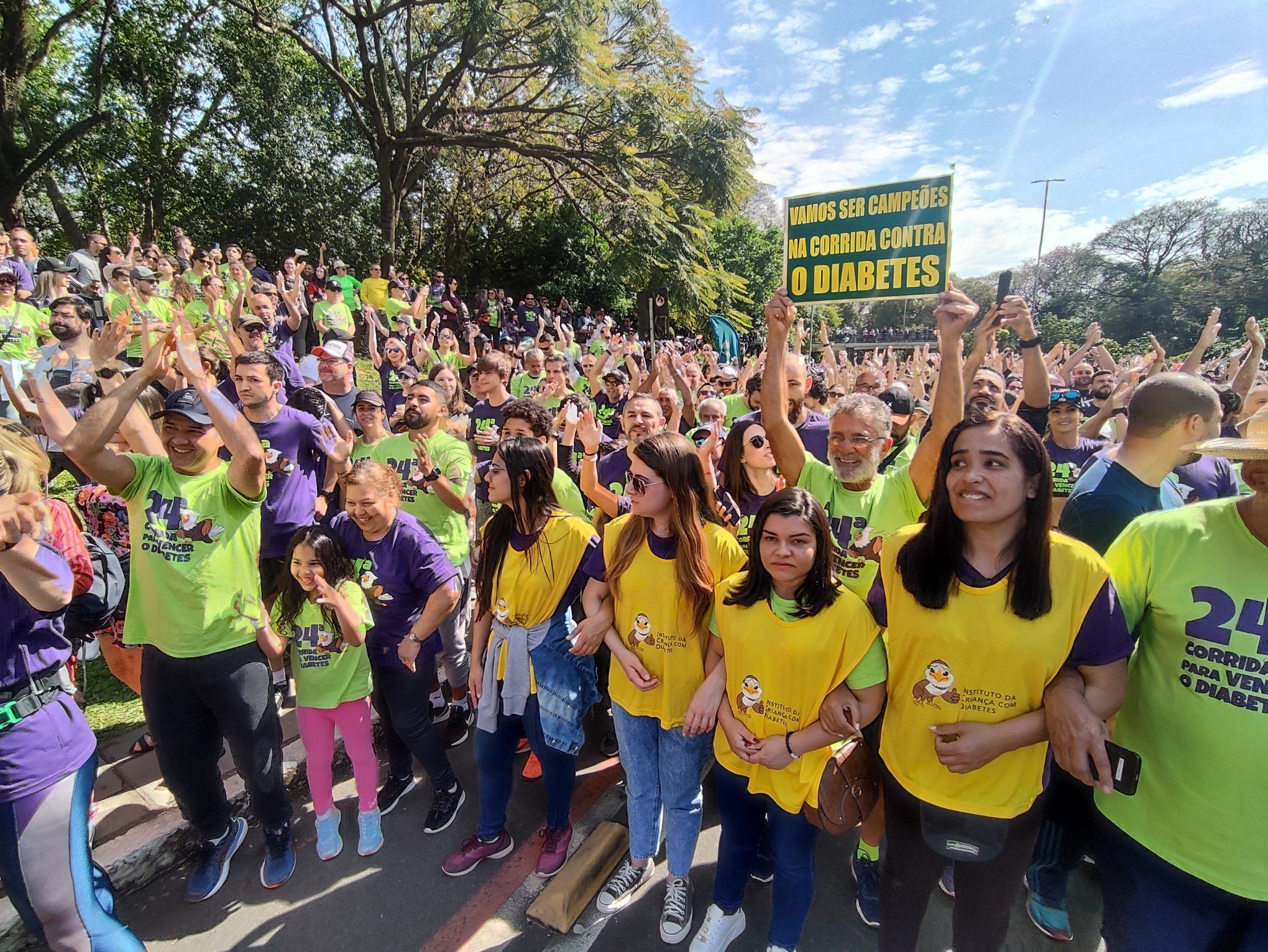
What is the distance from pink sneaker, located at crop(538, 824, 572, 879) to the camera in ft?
9.37

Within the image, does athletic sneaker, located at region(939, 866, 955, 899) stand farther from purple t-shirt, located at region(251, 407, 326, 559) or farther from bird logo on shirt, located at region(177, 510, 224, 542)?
purple t-shirt, located at region(251, 407, 326, 559)

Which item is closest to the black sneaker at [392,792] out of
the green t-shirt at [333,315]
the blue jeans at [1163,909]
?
the blue jeans at [1163,909]

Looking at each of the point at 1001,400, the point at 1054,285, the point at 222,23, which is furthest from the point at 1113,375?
the point at 1054,285

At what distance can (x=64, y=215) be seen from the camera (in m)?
18.1

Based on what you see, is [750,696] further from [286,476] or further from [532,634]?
[286,476]

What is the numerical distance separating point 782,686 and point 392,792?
2.41 meters

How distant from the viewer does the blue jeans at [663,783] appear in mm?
2570

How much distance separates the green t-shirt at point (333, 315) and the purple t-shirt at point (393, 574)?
6761 mm

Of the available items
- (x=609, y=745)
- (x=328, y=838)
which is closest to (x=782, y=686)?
(x=609, y=745)

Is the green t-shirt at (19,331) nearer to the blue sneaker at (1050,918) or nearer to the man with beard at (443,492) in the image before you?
the man with beard at (443,492)

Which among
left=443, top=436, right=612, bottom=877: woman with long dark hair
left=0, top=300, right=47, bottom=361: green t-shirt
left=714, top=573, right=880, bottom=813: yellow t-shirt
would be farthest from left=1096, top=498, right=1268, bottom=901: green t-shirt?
left=0, top=300, right=47, bottom=361: green t-shirt

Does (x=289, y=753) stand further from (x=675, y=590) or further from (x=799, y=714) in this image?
(x=799, y=714)

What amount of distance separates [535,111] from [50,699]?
1910cm

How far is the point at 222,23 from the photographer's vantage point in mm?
19562
